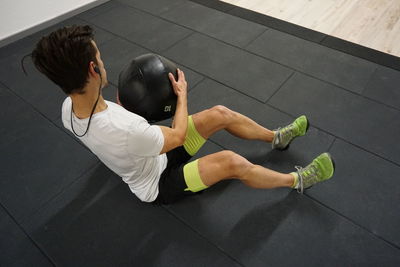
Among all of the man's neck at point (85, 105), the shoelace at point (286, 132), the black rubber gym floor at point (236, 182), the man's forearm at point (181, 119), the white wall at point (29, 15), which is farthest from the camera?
the white wall at point (29, 15)

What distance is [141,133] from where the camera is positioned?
1.06 metres

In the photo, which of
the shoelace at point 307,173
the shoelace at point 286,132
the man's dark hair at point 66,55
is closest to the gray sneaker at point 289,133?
the shoelace at point 286,132

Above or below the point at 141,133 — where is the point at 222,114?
below

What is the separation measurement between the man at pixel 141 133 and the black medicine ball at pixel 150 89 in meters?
0.06

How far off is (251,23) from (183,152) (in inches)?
82.2

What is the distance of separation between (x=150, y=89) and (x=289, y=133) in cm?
94

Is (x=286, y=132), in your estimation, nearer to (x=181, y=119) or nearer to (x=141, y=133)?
(x=181, y=119)

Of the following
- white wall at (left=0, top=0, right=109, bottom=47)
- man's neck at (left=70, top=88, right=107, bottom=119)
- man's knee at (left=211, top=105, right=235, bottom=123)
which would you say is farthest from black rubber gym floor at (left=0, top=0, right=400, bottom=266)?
man's neck at (left=70, top=88, right=107, bottom=119)

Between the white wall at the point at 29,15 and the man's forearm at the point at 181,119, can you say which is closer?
the man's forearm at the point at 181,119

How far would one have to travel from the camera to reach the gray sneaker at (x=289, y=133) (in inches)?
70.1

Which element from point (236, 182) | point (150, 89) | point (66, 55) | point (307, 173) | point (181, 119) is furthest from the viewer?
point (236, 182)

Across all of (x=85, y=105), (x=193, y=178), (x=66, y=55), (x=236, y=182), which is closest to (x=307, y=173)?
(x=236, y=182)

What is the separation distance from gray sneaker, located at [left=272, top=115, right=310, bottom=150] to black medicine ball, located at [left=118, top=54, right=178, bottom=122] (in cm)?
73

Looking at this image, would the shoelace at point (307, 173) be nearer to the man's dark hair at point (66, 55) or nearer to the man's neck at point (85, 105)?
the man's neck at point (85, 105)
